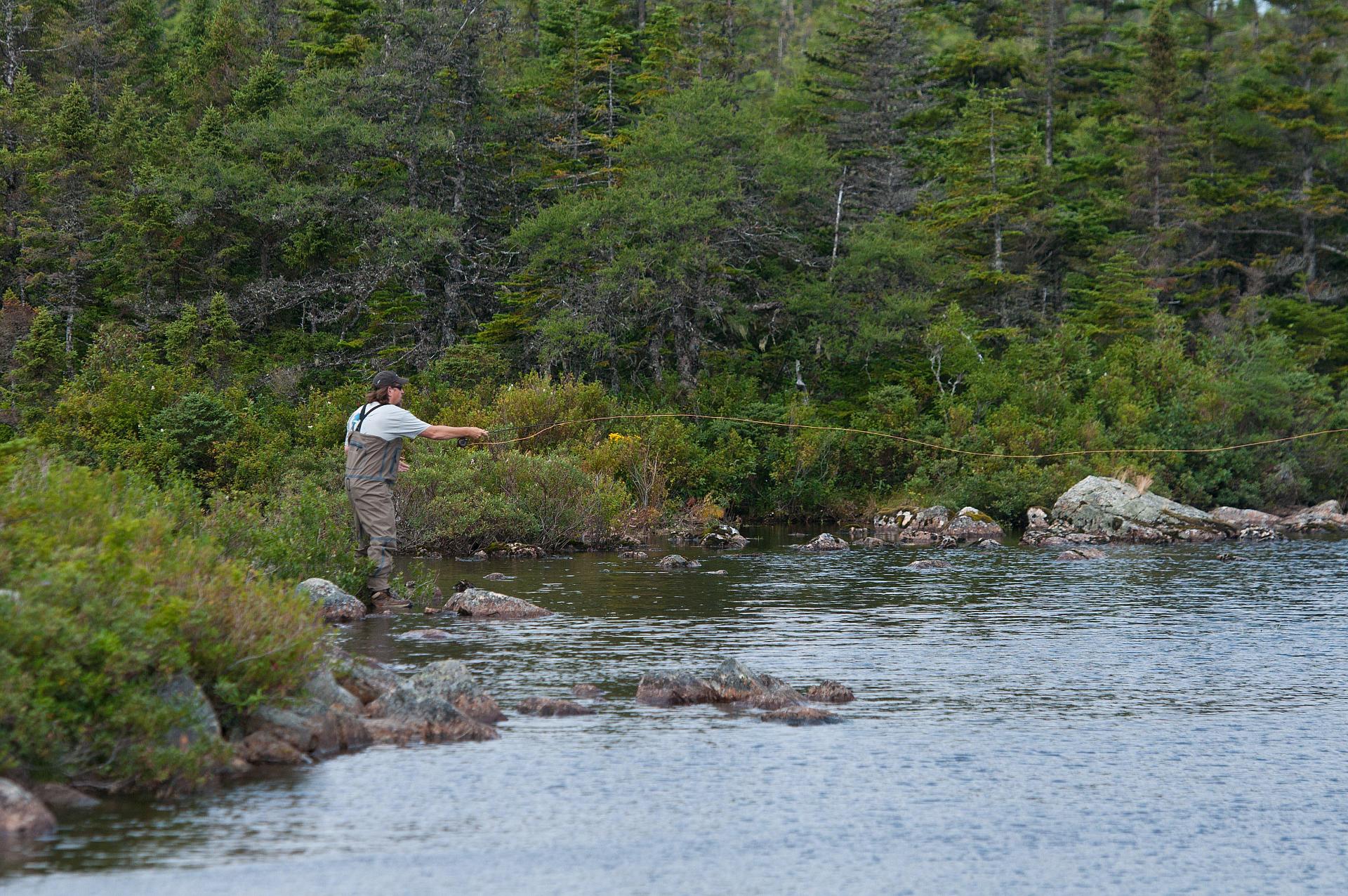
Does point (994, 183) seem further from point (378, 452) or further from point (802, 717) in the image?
point (802, 717)

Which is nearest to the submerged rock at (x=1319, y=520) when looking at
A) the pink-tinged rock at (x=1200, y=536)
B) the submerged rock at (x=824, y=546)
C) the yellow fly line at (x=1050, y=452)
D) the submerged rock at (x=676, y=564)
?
the yellow fly line at (x=1050, y=452)

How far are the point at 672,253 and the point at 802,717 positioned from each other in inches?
999

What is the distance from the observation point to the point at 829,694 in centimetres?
1152

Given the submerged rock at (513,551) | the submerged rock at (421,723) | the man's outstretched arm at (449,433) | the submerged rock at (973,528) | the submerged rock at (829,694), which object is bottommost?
the submerged rock at (973,528)

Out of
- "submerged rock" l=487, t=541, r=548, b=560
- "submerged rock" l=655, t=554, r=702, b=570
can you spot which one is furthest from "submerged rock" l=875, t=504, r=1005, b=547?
"submerged rock" l=487, t=541, r=548, b=560

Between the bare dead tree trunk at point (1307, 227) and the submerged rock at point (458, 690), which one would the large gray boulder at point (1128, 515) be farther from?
the submerged rock at point (458, 690)

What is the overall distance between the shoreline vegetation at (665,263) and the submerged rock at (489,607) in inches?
Answer: 206

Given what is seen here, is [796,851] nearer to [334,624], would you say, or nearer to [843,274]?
[334,624]

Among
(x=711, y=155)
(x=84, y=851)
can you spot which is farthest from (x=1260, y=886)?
(x=711, y=155)

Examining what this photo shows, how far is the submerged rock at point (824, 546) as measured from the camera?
25.2 metres

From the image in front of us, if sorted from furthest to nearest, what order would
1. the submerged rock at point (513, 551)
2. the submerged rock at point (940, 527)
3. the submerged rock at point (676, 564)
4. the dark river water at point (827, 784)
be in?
1. the submerged rock at point (940, 527)
2. the submerged rock at point (513, 551)
3. the submerged rock at point (676, 564)
4. the dark river water at point (827, 784)

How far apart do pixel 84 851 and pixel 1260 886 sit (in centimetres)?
607

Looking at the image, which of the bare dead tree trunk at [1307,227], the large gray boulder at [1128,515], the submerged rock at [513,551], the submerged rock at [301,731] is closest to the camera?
the submerged rock at [301,731]

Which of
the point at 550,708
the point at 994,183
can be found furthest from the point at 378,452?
the point at 994,183
